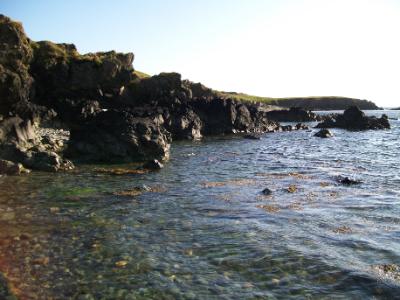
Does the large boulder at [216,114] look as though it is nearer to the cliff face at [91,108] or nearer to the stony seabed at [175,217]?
the cliff face at [91,108]

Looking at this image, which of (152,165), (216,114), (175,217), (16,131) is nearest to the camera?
(175,217)

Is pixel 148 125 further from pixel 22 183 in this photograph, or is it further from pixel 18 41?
pixel 22 183

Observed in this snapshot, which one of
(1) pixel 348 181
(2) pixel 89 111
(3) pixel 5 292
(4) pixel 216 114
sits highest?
(2) pixel 89 111

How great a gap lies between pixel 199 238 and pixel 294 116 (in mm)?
153684

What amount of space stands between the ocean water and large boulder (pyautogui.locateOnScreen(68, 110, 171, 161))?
11.9m

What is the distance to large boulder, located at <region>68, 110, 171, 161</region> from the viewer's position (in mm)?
45219

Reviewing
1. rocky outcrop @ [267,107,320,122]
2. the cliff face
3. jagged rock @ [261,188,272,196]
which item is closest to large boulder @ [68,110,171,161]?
the cliff face

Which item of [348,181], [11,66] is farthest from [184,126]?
[348,181]

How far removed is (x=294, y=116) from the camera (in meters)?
166

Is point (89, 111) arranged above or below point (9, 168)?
above

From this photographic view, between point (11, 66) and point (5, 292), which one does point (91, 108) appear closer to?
point (11, 66)

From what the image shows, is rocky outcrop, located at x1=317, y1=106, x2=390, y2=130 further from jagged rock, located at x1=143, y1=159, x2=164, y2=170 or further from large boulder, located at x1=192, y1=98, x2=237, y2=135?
jagged rock, located at x1=143, y1=159, x2=164, y2=170

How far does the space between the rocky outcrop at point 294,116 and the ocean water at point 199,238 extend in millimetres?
133451

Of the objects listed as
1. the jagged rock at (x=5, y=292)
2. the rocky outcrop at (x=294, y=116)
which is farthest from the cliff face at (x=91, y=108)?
the rocky outcrop at (x=294, y=116)
